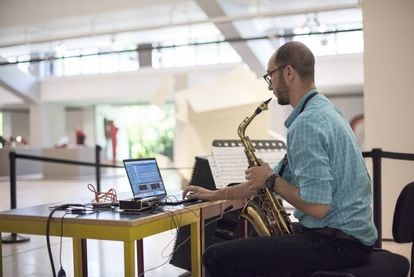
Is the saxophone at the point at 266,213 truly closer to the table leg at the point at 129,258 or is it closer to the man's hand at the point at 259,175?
the man's hand at the point at 259,175

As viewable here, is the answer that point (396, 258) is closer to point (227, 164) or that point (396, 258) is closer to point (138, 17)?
point (227, 164)

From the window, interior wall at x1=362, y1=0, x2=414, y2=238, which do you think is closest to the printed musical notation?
interior wall at x1=362, y1=0, x2=414, y2=238

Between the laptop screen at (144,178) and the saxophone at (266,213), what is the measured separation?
59cm

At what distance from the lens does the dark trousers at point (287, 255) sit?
2111 millimetres

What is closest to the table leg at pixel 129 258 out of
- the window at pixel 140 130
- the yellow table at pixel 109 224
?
the yellow table at pixel 109 224

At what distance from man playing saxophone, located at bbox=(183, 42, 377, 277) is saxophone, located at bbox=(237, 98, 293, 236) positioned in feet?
1.11

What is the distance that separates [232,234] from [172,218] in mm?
1173

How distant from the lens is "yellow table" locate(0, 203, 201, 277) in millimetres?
2303

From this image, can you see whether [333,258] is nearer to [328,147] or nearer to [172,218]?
[328,147]

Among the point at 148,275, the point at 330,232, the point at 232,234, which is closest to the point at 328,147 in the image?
the point at 330,232

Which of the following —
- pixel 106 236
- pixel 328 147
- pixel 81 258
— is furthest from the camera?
pixel 81 258

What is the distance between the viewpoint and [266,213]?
2.67 m

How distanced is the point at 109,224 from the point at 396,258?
4.14 ft

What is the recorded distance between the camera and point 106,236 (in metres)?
2.34
